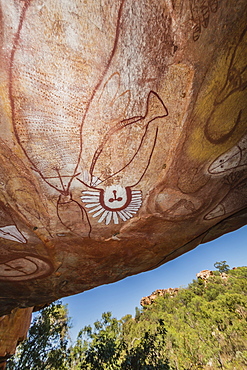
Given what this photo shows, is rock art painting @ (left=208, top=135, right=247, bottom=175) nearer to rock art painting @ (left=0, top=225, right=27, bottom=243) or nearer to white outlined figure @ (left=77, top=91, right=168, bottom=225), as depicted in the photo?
white outlined figure @ (left=77, top=91, right=168, bottom=225)

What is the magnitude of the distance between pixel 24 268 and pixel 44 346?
288 inches

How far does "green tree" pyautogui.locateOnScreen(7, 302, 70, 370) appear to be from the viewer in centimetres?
721

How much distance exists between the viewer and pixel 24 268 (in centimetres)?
311

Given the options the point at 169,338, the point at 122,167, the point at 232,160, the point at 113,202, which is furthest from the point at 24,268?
the point at 169,338

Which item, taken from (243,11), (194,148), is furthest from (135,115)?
(243,11)

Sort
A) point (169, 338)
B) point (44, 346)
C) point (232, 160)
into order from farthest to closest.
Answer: point (169, 338)
point (44, 346)
point (232, 160)

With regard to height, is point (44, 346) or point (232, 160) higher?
point (232, 160)

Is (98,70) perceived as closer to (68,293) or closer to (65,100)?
(65,100)

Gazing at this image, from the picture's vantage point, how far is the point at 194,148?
6.40 ft

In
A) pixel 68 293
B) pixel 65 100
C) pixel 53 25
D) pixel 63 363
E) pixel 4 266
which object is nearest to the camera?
pixel 53 25

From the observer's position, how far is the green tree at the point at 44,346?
23.7 ft

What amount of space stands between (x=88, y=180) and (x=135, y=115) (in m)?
0.81

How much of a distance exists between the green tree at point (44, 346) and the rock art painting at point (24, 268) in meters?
6.64

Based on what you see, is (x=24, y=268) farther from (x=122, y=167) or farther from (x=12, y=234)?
(x=122, y=167)
